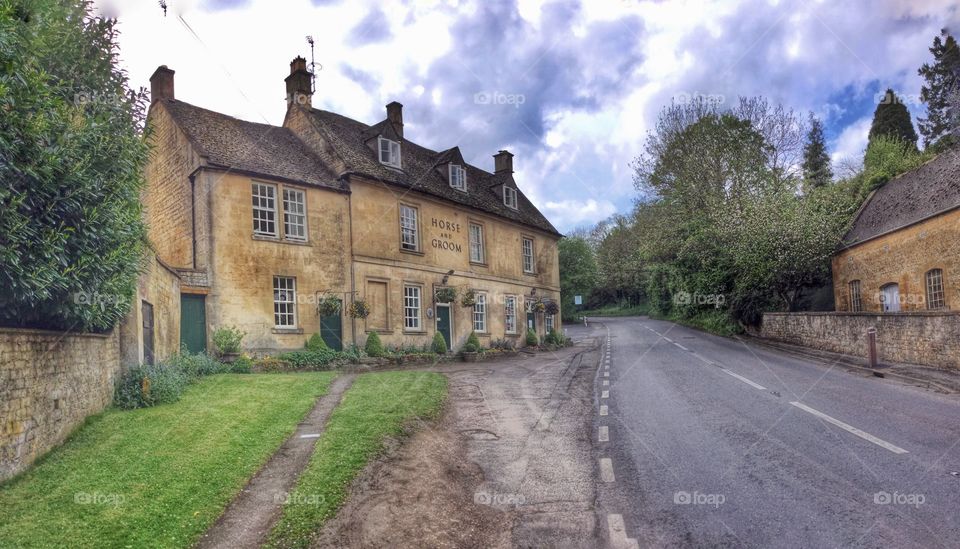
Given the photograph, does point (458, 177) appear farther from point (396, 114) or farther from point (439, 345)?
Result: point (439, 345)

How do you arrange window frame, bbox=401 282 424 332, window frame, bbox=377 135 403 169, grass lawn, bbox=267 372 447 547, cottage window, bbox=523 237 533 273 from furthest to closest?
1. cottage window, bbox=523 237 533 273
2. window frame, bbox=377 135 403 169
3. window frame, bbox=401 282 424 332
4. grass lawn, bbox=267 372 447 547

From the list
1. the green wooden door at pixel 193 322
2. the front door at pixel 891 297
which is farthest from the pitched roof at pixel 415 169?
the front door at pixel 891 297

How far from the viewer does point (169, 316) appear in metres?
16.2

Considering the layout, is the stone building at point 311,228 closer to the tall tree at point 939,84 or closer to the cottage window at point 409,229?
the cottage window at point 409,229

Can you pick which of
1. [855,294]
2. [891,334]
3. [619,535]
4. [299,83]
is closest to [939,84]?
[855,294]

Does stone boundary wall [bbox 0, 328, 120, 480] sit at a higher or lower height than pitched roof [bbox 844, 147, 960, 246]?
lower

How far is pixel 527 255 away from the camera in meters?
35.0

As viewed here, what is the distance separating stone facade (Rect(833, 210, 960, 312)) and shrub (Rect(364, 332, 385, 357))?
21.0m

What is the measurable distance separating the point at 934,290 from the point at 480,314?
1879 cm

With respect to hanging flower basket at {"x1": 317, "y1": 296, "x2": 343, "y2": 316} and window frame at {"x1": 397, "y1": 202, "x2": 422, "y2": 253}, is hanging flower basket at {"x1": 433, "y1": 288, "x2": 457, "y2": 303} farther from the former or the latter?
hanging flower basket at {"x1": 317, "y1": 296, "x2": 343, "y2": 316}

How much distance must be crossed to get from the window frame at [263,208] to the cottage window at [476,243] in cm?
1098

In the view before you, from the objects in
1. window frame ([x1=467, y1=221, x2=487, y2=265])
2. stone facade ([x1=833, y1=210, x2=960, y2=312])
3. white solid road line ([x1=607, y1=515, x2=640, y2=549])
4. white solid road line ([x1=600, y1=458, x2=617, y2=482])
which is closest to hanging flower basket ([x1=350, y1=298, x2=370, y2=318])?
window frame ([x1=467, y1=221, x2=487, y2=265])

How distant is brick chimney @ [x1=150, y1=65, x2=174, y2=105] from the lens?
2198 cm

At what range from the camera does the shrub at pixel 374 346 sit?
72.7 feet
